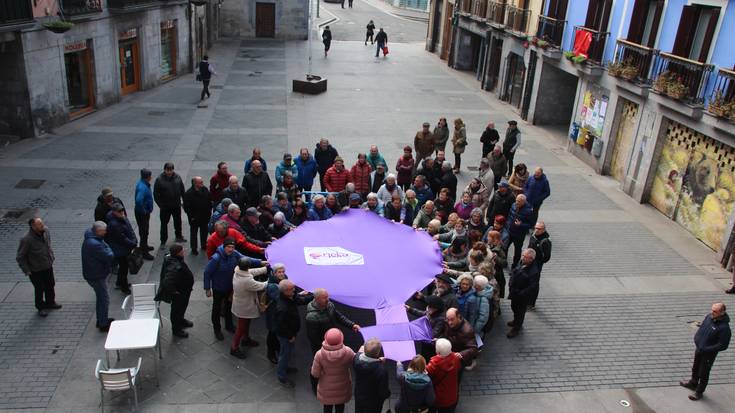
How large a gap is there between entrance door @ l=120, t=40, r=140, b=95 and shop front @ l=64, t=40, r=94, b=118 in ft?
8.54

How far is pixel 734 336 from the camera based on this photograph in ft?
36.2

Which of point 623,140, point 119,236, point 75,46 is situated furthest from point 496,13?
point 119,236

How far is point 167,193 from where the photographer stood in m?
12.1

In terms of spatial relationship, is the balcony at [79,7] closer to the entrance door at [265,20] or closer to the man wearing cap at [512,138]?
the man wearing cap at [512,138]

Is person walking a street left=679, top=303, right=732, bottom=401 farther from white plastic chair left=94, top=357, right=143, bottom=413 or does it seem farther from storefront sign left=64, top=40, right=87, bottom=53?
storefront sign left=64, top=40, right=87, bottom=53

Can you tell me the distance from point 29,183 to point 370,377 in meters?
12.2

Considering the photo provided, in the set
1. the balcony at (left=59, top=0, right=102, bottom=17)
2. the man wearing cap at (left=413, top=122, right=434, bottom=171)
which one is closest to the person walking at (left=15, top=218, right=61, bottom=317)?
the man wearing cap at (left=413, top=122, right=434, bottom=171)

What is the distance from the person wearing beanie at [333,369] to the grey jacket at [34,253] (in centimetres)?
512

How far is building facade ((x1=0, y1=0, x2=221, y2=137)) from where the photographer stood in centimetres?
1816

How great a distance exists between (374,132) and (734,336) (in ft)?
44.5

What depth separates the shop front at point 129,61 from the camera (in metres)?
24.8

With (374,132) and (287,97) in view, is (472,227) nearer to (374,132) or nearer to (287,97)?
(374,132)

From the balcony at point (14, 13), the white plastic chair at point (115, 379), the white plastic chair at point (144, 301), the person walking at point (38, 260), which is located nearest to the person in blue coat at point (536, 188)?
Answer: the white plastic chair at point (144, 301)

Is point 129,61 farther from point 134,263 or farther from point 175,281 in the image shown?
point 175,281
